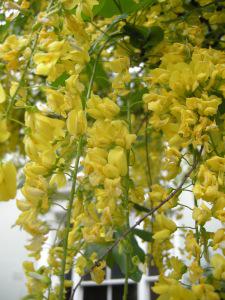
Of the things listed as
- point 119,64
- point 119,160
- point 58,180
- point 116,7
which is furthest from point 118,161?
point 116,7

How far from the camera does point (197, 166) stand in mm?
661

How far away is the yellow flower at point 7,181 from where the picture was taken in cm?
53

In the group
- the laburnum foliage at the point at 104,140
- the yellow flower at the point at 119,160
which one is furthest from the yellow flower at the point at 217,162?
the yellow flower at the point at 119,160

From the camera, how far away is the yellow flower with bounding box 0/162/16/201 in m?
0.53

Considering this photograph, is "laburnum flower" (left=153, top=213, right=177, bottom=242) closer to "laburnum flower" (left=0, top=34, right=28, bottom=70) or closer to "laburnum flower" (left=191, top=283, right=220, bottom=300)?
"laburnum flower" (left=191, top=283, right=220, bottom=300)

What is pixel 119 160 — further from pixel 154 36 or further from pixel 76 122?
pixel 154 36

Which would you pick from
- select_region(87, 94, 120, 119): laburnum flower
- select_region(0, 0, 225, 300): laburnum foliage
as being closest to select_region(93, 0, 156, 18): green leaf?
select_region(0, 0, 225, 300): laburnum foliage

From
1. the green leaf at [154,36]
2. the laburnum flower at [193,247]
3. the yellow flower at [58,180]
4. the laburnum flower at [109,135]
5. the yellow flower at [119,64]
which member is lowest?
the laburnum flower at [193,247]

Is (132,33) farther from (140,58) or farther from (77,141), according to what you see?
(77,141)

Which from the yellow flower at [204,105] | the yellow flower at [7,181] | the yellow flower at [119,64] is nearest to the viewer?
the yellow flower at [7,181]

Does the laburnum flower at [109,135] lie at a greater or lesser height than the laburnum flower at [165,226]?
greater

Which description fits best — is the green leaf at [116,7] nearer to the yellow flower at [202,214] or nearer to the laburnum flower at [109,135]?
the laburnum flower at [109,135]

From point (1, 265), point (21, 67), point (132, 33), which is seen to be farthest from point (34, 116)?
point (1, 265)

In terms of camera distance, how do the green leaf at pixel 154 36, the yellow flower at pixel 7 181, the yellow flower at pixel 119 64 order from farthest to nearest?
1. the green leaf at pixel 154 36
2. the yellow flower at pixel 119 64
3. the yellow flower at pixel 7 181
